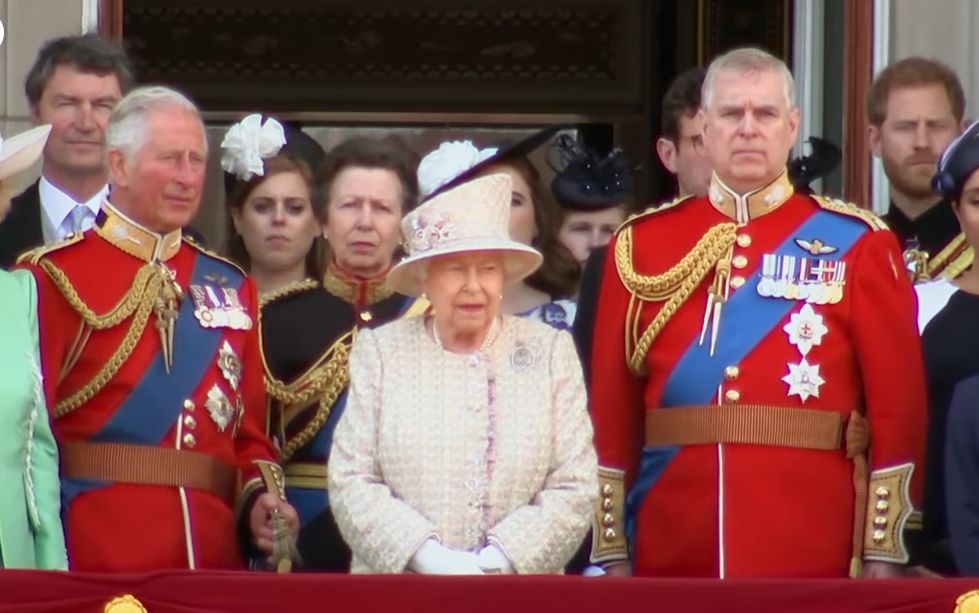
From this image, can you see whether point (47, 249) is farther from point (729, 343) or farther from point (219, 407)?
point (729, 343)

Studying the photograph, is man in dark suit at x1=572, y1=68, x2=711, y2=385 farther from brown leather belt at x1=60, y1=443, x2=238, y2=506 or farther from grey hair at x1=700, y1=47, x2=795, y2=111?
brown leather belt at x1=60, y1=443, x2=238, y2=506

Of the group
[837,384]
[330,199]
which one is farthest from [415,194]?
[837,384]

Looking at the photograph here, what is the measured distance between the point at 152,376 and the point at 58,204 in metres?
0.99

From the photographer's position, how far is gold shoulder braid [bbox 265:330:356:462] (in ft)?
23.7

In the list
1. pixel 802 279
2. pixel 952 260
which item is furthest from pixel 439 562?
pixel 952 260

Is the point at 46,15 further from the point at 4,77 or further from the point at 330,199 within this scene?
the point at 330,199

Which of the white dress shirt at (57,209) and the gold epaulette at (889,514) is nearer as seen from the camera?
the gold epaulette at (889,514)

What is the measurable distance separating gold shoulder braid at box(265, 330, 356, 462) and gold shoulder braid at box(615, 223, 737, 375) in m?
0.73

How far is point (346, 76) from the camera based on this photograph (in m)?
10.9

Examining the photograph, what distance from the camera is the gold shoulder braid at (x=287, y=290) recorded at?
747 cm

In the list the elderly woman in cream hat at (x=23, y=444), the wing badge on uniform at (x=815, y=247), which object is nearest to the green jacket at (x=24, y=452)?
the elderly woman in cream hat at (x=23, y=444)

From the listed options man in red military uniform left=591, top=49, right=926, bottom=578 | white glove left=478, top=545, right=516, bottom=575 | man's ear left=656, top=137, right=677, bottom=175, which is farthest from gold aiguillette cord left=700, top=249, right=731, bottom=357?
man's ear left=656, top=137, right=677, bottom=175

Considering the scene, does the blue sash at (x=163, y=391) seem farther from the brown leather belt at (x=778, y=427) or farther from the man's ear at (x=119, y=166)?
the brown leather belt at (x=778, y=427)

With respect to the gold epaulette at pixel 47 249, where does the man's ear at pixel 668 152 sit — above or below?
above
